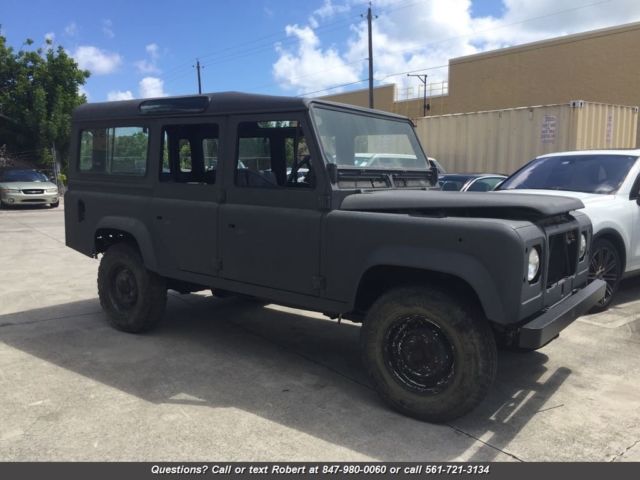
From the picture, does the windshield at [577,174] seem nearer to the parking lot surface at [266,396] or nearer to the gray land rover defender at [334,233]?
the parking lot surface at [266,396]

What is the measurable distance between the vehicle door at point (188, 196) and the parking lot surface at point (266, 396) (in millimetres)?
865

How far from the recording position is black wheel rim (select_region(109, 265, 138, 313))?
206 inches

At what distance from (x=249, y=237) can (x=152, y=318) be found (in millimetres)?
1643

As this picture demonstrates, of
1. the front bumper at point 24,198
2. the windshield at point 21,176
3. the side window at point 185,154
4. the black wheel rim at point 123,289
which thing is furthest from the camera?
the windshield at point 21,176

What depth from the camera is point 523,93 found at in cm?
2620

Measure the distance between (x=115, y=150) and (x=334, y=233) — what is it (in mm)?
2696

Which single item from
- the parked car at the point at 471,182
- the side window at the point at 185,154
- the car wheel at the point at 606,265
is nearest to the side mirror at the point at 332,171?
the side window at the point at 185,154

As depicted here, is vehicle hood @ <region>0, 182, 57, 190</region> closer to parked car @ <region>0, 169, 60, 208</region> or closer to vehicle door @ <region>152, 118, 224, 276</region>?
parked car @ <region>0, 169, 60, 208</region>

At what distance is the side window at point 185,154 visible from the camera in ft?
15.5

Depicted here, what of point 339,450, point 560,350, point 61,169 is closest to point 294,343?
point 339,450

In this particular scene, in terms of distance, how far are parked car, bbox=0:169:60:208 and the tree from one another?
20.3 ft

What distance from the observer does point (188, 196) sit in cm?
465

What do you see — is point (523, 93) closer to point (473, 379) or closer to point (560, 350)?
point (560, 350)
